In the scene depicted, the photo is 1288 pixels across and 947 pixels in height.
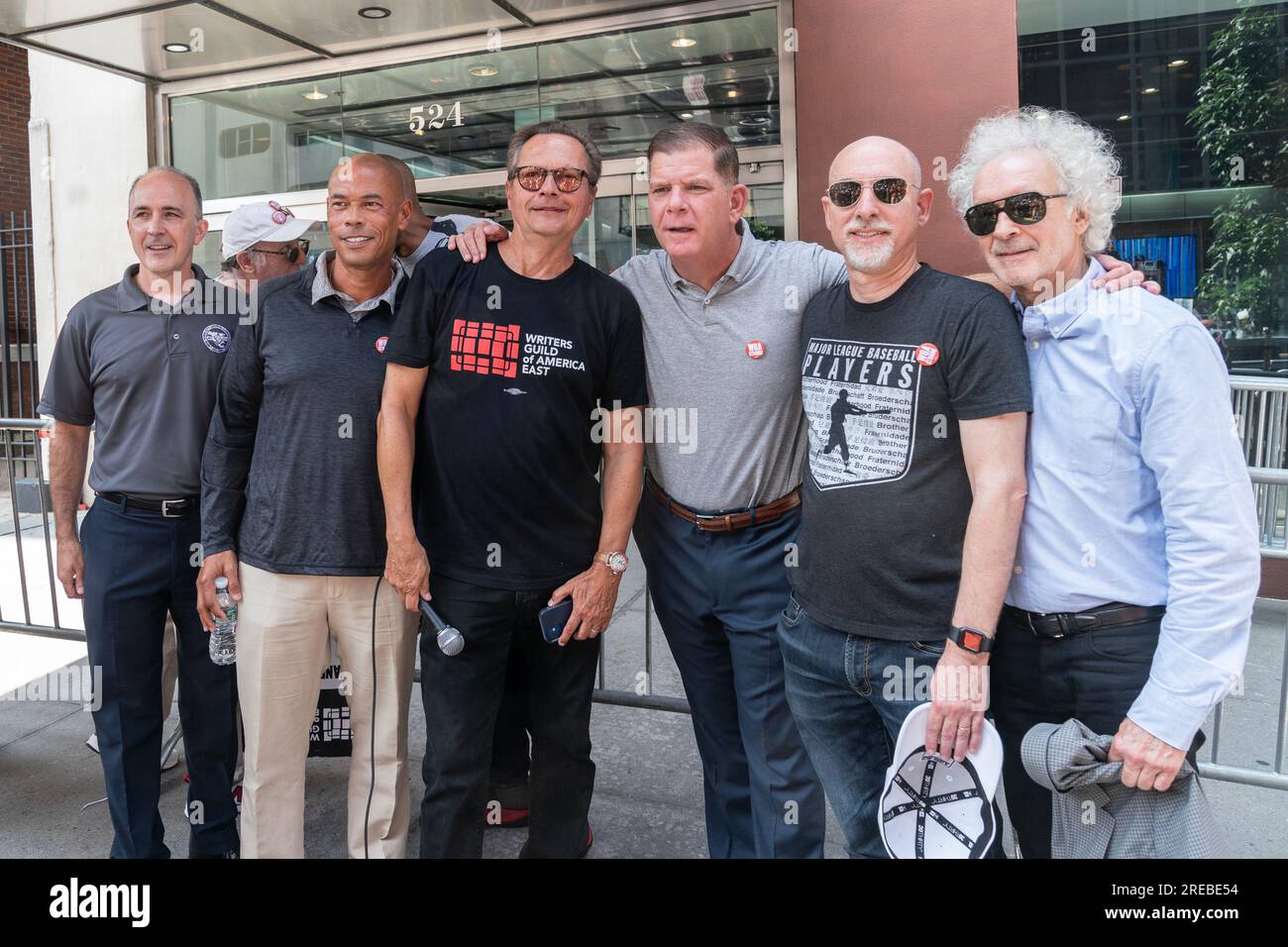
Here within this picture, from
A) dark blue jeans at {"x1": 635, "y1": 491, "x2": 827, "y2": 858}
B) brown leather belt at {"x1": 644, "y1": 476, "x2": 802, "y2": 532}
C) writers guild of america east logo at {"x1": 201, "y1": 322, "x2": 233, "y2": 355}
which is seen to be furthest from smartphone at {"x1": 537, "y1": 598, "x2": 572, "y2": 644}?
writers guild of america east logo at {"x1": 201, "y1": 322, "x2": 233, "y2": 355}

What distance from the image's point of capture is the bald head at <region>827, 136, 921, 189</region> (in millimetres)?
2312

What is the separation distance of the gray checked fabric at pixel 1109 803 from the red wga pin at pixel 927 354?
87cm

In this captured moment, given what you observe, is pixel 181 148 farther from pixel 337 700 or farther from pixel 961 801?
pixel 961 801

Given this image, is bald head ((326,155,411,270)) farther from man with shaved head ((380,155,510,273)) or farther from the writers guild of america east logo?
the writers guild of america east logo

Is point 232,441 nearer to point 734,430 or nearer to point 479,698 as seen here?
point 479,698

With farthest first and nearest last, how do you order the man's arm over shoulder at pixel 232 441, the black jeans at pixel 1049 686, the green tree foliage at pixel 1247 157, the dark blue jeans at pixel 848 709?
1. the green tree foliage at pixel 1247 157
2. the man's arm over shoulder at pixel 232 441
3. the dark blue jeans at pixel 848 709
4. the black jeans at pixel 1049 686

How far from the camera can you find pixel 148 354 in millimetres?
3100

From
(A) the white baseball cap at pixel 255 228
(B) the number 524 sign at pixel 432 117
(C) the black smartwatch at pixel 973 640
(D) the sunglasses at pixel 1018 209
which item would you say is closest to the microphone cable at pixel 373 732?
(A) the white baseball cap at pixel 255 228

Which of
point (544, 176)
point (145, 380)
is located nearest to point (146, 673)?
point (145, 380)

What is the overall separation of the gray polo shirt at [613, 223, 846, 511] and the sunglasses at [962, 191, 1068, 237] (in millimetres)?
592

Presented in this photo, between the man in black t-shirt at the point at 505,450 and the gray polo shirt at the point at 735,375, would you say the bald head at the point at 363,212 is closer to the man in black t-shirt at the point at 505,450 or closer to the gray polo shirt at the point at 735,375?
the man in black t-shirt at the point at 505,450

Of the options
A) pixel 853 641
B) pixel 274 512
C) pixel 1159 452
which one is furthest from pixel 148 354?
pixel 1159 452

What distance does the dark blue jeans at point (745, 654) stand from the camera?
9.00ft
